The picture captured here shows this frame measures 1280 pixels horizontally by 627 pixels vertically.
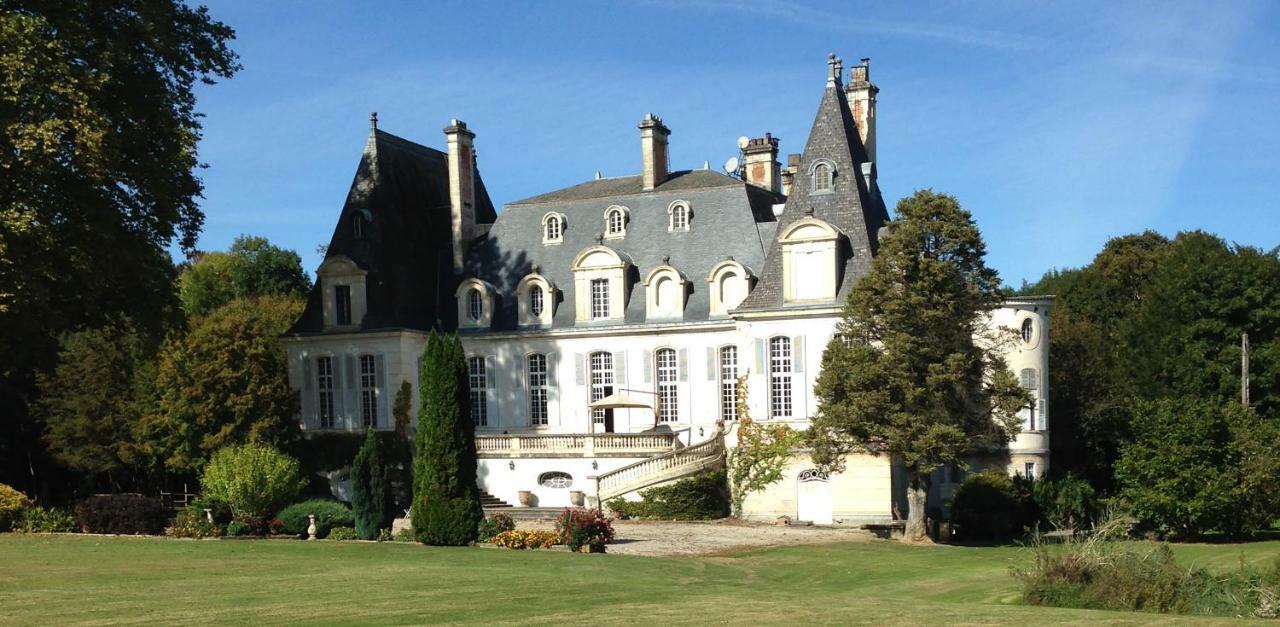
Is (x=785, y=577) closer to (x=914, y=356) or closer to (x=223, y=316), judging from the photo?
(x=914, y=356)

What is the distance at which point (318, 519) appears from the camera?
32750 mm

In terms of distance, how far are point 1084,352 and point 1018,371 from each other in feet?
23.5

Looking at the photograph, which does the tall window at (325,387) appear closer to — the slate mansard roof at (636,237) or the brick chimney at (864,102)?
the slate mansard roof at (636,237)

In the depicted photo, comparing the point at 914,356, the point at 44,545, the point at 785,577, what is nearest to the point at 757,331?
the point at 914,356

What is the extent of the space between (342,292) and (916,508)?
1814 cm

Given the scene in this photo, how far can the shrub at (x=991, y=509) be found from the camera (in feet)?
127

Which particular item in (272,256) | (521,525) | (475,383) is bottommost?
(521,525)

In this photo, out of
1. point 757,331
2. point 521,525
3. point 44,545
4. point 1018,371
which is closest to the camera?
point 44,545

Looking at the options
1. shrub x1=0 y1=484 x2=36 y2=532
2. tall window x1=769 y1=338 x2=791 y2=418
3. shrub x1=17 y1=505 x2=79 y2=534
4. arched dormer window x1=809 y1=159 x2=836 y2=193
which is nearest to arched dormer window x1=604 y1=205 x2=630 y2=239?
arched dormer window x1=809 y1=159 x2=836 y2=193

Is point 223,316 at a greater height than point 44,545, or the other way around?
point 223,316

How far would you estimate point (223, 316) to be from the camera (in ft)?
142

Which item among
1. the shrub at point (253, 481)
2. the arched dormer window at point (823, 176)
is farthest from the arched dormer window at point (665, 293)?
the shrub at point (253, 481)

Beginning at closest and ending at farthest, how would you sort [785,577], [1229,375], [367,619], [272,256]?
[367,619] → [785,577] → [1229,375] → [272,256]

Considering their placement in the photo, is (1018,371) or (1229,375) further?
(1229,375)
